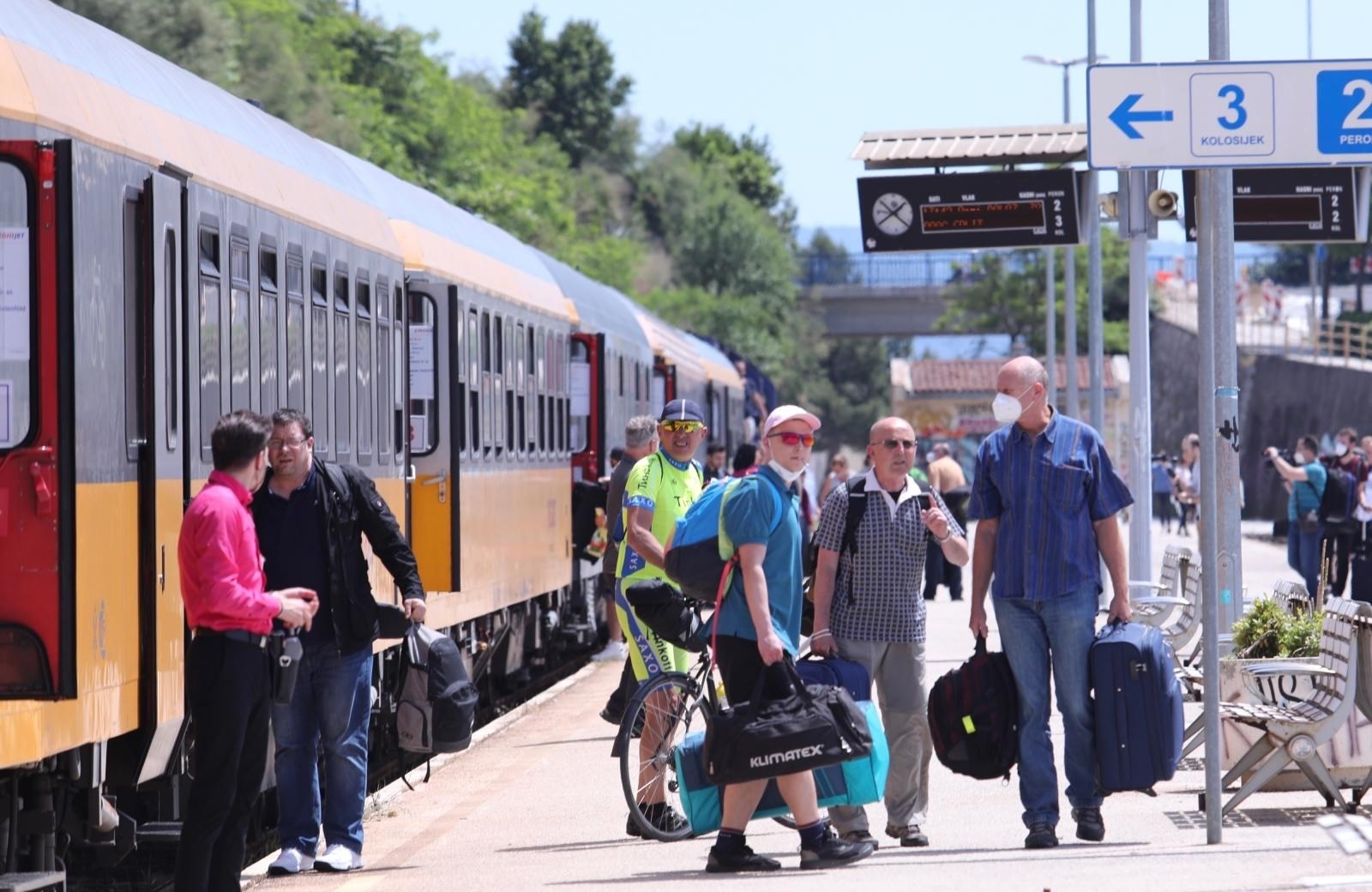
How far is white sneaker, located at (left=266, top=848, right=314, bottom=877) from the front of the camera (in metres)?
9.82

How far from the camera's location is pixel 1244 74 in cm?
930

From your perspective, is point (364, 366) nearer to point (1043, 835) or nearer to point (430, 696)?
point (430, 696)

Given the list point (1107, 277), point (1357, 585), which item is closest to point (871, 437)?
point (1357, 585)

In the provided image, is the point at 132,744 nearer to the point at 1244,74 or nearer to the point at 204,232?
the point at 204,232

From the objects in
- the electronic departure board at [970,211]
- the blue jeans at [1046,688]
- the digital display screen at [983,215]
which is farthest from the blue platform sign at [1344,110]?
the digital display screen at [983,215]

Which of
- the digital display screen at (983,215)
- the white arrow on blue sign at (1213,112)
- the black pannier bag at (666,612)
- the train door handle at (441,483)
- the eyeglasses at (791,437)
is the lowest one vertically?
the black pannier bag at (666,612)

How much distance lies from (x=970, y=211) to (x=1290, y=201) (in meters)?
2.43

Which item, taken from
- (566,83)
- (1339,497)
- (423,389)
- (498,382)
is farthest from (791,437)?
(566,83)

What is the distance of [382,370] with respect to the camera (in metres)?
13.3

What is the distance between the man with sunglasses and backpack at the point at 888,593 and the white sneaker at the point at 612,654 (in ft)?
39.3

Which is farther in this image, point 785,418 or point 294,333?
point 294,333

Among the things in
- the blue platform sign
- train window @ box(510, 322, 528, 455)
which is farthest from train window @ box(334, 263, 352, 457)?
train window @ box(510, 322, 528, 455)

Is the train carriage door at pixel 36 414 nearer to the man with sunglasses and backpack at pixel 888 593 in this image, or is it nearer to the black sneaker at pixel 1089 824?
the man with sunglasses and backpack at pixel 888 593

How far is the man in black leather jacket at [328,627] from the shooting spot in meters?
9.55
